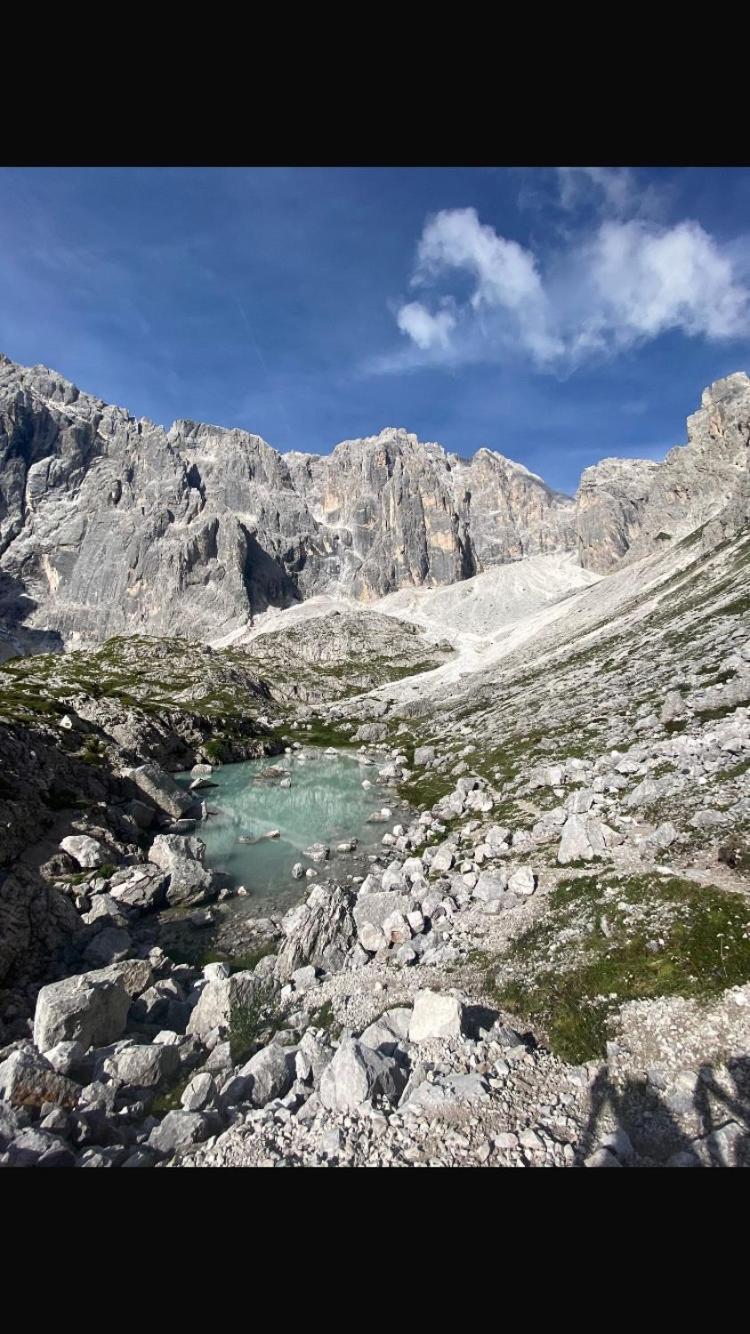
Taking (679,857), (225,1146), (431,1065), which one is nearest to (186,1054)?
(225,1146)

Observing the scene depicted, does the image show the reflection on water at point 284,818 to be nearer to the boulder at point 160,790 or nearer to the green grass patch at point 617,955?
the boulder at point 160,790

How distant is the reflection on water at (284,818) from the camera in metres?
32.9

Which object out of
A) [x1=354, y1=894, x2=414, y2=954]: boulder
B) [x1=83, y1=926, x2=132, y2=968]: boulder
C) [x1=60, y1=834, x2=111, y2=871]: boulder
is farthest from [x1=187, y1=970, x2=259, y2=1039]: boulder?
[x1=60, y1=834, x2=111, y2=871]: boulder

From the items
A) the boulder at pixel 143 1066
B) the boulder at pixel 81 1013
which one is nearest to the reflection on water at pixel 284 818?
the boulder at pixel 81 1013

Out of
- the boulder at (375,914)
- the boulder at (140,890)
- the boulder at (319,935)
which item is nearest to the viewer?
the boulder at (319,935)

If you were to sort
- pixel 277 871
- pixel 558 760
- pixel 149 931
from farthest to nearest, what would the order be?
pixel 558 760 → pixel 277 871 → pixel 149 931

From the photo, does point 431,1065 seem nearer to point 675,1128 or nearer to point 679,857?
point 675,1128

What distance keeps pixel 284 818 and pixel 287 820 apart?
0.90 meters

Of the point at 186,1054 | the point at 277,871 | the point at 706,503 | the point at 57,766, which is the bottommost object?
the point at 277,871

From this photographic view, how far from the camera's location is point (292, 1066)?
13078 millimetres

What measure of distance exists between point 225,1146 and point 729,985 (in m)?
11.3

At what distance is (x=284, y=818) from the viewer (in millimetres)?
45938

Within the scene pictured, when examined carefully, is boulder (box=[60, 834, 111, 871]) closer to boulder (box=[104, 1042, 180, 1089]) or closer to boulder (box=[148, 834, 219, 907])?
boulder (box=[148, 834, 219, 907])

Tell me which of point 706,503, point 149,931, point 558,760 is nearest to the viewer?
point 149,931
